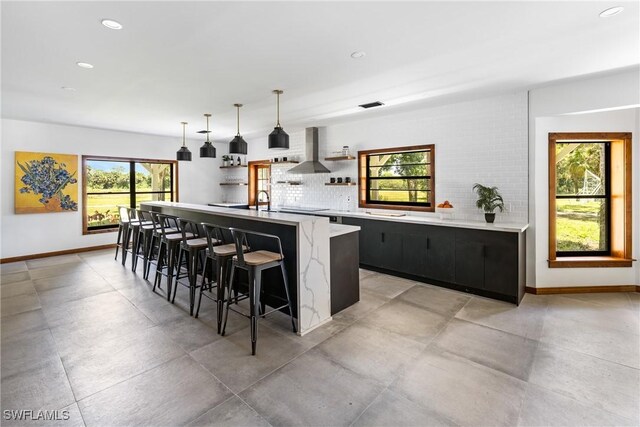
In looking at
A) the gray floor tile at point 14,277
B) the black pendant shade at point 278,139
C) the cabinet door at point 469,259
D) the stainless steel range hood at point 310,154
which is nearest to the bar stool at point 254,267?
the black pendant shade at point 278,139

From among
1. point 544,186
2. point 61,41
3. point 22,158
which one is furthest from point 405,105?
point 22,158

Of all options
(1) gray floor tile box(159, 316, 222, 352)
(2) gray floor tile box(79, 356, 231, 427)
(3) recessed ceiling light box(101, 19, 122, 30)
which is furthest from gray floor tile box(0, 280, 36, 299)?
(3) recessed ceiling light box(101, 19, 122, 30)

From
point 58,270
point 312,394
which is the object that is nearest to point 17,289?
point 58,270

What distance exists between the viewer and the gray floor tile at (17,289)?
409cm

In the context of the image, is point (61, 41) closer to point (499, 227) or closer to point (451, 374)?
point (451, 374)

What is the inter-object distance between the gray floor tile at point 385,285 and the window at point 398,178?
4.22 feet

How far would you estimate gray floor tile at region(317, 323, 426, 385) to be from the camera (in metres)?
2.44

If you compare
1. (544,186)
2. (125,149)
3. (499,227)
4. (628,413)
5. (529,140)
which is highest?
(125,149)

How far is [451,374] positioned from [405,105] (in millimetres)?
3671

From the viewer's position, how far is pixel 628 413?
1.97m

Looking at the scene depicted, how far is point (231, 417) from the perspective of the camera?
6.39 ft

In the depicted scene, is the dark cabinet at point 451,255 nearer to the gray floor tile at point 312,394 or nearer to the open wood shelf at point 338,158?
the open wood shelf at point 338,158

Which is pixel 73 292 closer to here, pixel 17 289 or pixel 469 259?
pixel 17 289

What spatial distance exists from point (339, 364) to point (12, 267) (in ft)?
19.9
